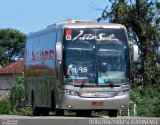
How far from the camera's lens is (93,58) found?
21.8 m

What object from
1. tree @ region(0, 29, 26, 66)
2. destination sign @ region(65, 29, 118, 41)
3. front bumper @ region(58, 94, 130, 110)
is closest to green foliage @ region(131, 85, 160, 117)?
front bumper @ region(58, 94, 130, 110)

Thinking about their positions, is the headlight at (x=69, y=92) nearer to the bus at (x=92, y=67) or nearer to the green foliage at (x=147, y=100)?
the bus at (x=92, y=67)

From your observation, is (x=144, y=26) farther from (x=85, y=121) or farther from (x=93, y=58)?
(x=85, y=121)

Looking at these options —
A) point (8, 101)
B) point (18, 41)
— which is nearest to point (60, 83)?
point (8, 101)

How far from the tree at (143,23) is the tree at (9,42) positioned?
219ft

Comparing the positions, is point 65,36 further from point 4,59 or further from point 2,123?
point 4,59

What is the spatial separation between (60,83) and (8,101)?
57.8 ft

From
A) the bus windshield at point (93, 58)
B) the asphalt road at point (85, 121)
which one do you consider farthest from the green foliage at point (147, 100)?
the asphalt road at point (85, 121)

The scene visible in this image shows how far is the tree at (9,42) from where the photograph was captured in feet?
365

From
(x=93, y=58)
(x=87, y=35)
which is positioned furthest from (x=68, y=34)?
(x=93, y=58)

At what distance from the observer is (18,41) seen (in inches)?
4409

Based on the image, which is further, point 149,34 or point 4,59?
point 4,59

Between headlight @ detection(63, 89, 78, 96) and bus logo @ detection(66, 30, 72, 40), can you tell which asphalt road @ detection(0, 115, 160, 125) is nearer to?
bus logo @ detection(66, 30, 72, 40)

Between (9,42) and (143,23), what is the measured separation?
68.8 meters
